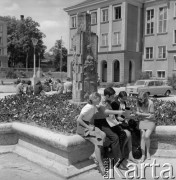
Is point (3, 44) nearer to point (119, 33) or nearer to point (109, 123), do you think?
point (119, 33)

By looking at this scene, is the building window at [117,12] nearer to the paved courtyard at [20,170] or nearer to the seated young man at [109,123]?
the seated young man at [109,123]

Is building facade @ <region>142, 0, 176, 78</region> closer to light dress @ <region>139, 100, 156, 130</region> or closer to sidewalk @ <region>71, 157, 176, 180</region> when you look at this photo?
light dress @ <region>139, 100, 156, 130</region>

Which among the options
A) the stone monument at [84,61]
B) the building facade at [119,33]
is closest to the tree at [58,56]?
the building facade at [119,33]

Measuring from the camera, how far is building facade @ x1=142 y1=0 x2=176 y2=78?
37.0 m

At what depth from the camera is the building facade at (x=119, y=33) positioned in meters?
39.4

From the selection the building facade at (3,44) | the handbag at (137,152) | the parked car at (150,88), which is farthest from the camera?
the building facade at (3,44)

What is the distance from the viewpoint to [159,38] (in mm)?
38844

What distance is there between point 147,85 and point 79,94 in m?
12.2

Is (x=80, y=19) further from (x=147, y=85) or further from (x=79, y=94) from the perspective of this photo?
(x=147, y=85)

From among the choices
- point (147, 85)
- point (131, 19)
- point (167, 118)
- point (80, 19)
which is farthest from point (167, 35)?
point (167, 118)

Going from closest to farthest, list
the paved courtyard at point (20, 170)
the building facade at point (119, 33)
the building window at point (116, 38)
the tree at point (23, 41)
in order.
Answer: the paved courtyard at point (20, 170), the building facade at point (119, 33), the building window at point (116, 38), the tree at point (23, 41)

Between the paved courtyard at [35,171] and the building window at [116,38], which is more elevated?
the building window at [116,38]

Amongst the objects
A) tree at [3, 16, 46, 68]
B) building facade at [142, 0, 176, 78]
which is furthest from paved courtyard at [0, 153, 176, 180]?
tree at [3, 16, 46, 68]

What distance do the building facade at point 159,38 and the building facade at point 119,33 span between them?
3.97 feet
